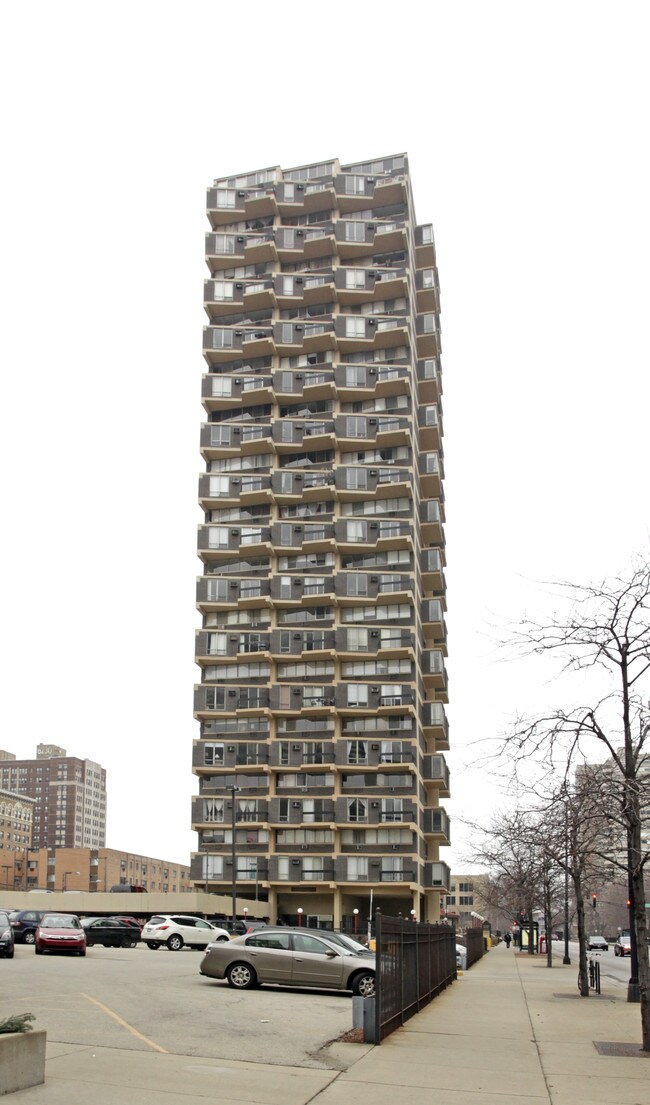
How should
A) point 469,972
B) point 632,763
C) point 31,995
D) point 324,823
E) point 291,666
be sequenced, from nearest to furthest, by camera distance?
point 632,763, point 31,995, point 469,972, point 324,823, point 291,666

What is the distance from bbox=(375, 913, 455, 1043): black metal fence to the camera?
15.9 metres

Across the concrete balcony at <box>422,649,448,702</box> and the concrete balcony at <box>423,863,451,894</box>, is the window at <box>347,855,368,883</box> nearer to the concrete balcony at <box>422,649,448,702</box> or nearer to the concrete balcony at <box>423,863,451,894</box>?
the concrete balcony at <box>423,863,451,894</box>

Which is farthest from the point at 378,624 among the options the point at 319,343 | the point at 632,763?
the point at 632,763

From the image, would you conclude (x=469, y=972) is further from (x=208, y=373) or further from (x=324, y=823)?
(x=208, y=373)

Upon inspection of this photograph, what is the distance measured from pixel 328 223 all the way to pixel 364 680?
1614 inches

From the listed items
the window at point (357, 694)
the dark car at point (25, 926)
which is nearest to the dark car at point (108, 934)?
the dark car at point (25, 926)

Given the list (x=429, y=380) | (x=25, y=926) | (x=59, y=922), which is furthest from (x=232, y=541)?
(x=59, y=922)

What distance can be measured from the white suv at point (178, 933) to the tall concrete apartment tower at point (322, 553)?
36752 mm

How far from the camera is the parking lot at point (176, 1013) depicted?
48.7ft

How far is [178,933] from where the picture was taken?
45.4 m

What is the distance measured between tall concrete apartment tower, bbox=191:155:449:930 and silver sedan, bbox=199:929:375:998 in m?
59.8

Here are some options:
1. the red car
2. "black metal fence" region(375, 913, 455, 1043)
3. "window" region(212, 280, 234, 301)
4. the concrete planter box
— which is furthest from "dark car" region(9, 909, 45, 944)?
"window" region(212, 280, 234, 301)

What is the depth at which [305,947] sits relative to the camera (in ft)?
76.2

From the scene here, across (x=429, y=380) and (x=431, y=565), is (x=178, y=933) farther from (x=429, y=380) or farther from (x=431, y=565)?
(x=429, y=380)
